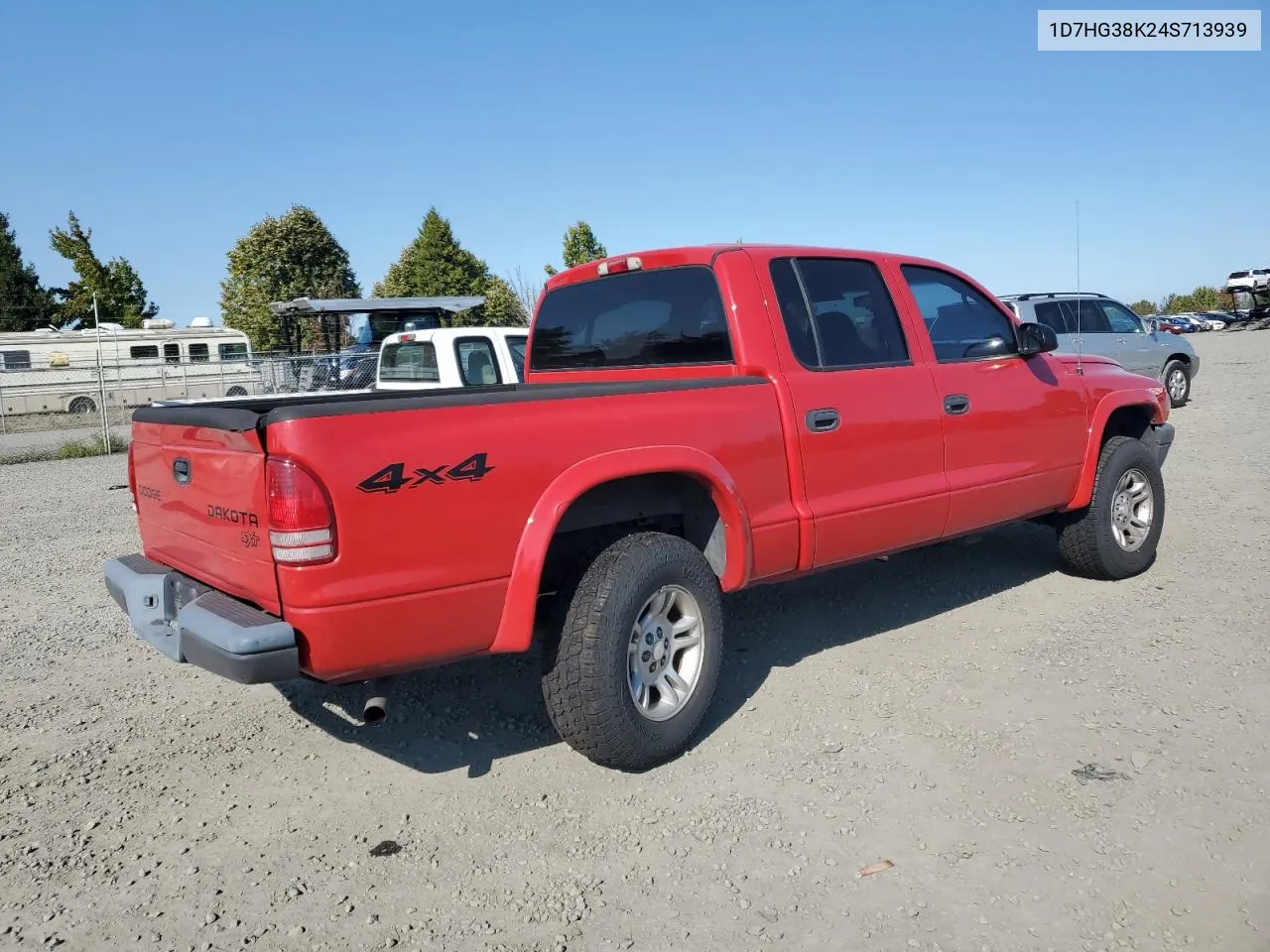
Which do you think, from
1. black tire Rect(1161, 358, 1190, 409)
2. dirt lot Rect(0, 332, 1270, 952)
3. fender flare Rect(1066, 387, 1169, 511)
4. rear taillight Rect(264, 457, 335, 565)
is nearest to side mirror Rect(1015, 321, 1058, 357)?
fender flare Rect(1066, 387, 1169, 511)

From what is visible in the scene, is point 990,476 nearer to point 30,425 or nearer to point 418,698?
point 418,698

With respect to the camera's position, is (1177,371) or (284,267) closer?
(1177,371)

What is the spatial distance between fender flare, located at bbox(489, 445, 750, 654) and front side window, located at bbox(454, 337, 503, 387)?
19.1ft

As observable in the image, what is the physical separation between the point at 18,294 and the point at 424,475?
44.5 m

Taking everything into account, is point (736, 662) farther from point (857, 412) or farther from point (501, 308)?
point (501, 308)

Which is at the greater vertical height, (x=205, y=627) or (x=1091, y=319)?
(x=1091, y=319)

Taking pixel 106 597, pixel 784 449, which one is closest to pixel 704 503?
pixel 784 449

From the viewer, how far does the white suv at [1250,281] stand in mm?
40075

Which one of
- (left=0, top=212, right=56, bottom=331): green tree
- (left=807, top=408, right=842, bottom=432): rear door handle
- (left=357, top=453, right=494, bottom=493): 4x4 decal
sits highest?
(left=0, top=212, right=56, bottom=331): green tree

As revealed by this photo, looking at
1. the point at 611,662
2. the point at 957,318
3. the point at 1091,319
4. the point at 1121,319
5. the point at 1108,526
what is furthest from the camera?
the point at 1121,319

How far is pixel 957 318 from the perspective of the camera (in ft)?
16.5

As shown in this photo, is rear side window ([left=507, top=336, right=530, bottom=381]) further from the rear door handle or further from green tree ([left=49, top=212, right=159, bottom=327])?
green tree ([left=49, top=212, right=159, bottom=327])

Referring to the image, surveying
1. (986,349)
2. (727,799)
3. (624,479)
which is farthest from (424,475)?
(986,349)

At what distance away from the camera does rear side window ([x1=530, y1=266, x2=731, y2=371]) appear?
166 inches
